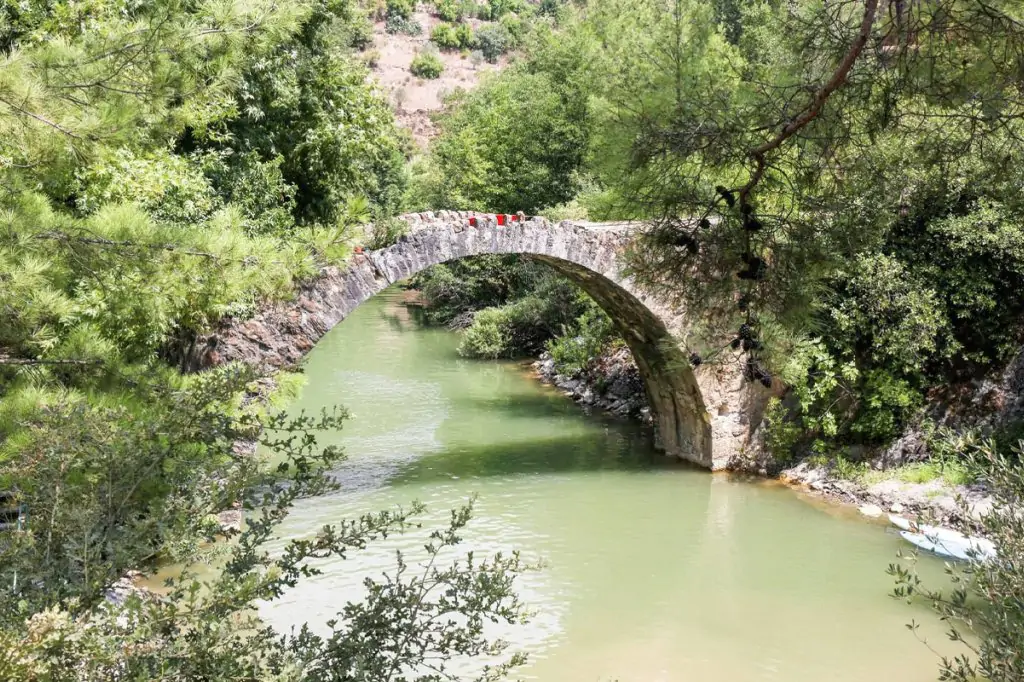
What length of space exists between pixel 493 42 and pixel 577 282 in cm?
4285

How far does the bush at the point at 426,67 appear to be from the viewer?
48.7 metres

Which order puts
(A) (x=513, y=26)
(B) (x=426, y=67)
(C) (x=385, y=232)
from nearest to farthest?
(C) (x=385, y=232), (A) (x=513, y=26), (B) (x=426, y=67)

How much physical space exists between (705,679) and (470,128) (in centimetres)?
1866

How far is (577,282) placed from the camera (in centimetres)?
1110

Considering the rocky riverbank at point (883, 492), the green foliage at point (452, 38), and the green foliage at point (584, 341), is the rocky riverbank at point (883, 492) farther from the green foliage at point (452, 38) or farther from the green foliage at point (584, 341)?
the green foliage at point (452, 38)

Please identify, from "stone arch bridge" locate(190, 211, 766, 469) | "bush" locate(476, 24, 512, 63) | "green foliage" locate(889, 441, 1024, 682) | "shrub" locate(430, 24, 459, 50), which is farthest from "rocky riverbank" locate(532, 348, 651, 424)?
"shrub" locate(430, 24, 459, 50)

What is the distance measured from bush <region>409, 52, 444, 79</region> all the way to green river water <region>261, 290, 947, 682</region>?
121ft

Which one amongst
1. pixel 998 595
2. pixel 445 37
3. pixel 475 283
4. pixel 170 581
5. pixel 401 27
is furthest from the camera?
pixel 401 27

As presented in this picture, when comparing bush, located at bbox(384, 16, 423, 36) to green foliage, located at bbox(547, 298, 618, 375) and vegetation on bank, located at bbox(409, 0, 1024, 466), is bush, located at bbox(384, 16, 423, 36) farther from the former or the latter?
vegetation on bank, located at bbox(409, 0, 1024, 466)

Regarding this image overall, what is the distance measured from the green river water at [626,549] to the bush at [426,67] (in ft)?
121

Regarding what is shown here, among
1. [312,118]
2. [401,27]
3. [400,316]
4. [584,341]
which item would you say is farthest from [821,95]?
[401,27]

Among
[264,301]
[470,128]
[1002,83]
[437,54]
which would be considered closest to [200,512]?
[1002,83]

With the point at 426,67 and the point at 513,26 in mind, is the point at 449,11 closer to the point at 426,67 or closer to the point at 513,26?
the point at 426,67

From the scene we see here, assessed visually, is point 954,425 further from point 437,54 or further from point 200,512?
point 437,54
